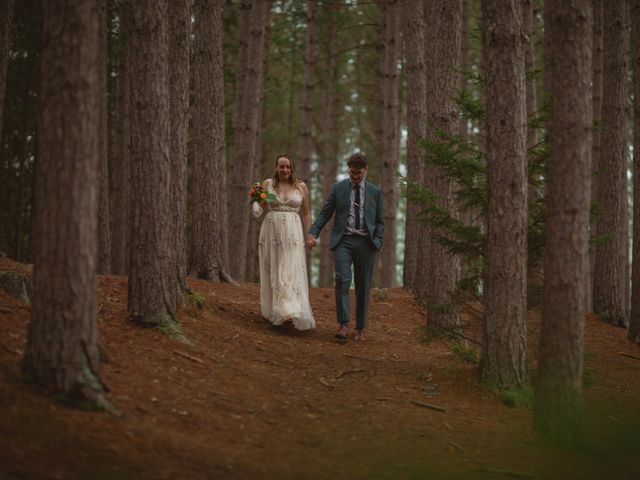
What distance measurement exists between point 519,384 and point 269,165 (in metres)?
24.3

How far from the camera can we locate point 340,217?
9516 mm

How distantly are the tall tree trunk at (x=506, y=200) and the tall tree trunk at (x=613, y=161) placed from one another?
22.0 ft

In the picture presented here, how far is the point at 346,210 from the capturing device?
9.50 m

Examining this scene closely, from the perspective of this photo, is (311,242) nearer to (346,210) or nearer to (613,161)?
(346,210)

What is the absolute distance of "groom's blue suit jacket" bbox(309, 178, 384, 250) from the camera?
947 centimetres

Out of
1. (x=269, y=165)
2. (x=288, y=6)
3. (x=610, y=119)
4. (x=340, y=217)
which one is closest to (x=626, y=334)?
(x=610, y=119)

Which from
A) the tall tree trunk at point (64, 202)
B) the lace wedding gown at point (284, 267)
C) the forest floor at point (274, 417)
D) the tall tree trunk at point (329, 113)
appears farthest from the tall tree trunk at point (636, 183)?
the tall tree trunk at point (329, 113)

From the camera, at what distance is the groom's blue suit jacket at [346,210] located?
9.47 m

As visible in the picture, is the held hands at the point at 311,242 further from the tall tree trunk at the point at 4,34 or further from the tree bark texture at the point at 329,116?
the tree bark texture at the point at 329,116

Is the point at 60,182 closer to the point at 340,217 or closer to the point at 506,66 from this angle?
the point at 506,66

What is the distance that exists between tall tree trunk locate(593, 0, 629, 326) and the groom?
5567 mm

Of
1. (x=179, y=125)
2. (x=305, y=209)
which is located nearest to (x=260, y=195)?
(x=305, y=209)

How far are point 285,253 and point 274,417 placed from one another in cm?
411

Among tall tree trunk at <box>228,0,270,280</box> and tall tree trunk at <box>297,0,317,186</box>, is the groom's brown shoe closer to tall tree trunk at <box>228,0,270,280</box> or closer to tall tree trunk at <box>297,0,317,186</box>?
tall tree trunk at <box>228,0,270,280</box>
